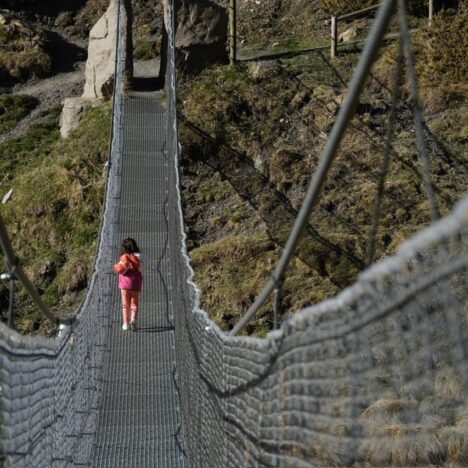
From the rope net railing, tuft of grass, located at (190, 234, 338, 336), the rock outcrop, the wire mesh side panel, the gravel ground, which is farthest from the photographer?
the gravel ground

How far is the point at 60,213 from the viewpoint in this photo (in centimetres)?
872

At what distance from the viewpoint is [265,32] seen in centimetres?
1137

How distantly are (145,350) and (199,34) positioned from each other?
4.92 m

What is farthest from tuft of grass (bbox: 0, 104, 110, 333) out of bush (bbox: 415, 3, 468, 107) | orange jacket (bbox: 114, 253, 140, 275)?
bush (bbox: 415, 3, 468, 107)

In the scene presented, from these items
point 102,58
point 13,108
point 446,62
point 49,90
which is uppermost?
point 446,62

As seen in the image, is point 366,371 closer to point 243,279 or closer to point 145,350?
point 145,350

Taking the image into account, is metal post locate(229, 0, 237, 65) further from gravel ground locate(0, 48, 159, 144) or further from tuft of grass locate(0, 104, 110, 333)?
tuft of grass locate(0, 104, 110, 333)

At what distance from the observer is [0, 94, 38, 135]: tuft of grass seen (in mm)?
11094

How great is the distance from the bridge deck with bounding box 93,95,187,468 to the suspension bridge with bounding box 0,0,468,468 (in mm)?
12

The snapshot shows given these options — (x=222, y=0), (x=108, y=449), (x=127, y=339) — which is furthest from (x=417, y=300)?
(x=222, y=0)

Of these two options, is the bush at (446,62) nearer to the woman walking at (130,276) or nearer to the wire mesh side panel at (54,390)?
the wire mesh side panel at (54,390)

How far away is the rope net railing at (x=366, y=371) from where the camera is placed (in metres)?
1.37

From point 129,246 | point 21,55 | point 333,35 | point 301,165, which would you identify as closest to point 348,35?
point 333,35

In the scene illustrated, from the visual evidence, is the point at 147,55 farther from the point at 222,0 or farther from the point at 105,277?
the point at 105,277
